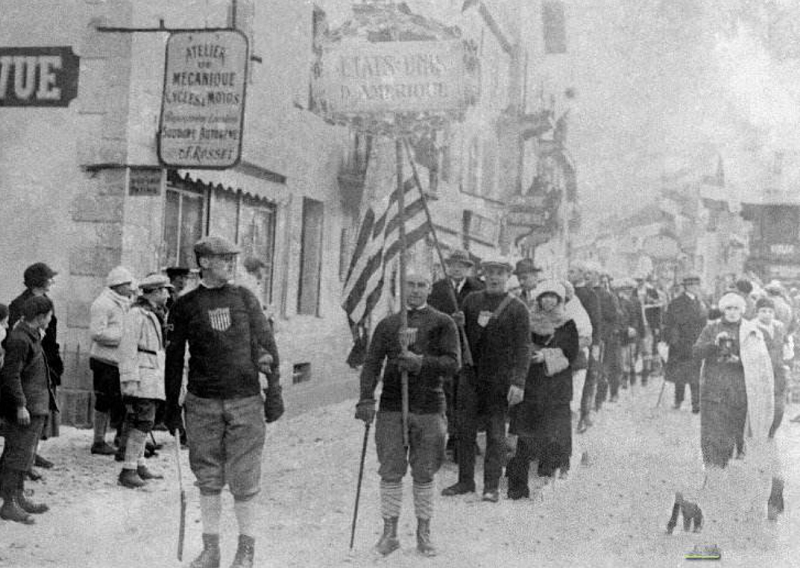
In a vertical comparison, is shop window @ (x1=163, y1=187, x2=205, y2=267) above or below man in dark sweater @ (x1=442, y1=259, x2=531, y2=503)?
above

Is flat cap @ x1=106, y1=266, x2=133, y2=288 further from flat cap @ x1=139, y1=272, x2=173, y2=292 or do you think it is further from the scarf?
the scarf

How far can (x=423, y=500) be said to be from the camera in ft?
19.9

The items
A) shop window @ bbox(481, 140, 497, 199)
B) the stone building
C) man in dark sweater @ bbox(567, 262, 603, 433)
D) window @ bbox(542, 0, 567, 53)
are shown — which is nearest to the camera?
the stone building

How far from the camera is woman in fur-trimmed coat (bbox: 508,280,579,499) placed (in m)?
7.85

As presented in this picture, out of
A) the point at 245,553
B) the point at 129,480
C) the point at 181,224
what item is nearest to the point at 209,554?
the point at 245,553

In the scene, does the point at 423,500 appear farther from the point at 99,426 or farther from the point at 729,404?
the point at 99,426

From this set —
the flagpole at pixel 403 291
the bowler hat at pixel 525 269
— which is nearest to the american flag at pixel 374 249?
the flagpole at pixel 403 291

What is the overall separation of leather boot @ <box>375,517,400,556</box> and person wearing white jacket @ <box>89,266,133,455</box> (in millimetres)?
3565

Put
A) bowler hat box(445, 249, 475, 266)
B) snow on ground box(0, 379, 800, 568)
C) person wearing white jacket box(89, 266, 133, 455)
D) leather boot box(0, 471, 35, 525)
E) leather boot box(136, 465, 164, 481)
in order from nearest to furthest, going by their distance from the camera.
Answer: snow on ground box(0, 379, 800, 568)
leather boot box(0, 471, 35, 525)
leather boot box(136, 465, 164, 481)
person wearing white jacket box(89, 266, 133, 455)
bowler hat box(445, 249, 475, 266)

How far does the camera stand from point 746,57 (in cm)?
1584

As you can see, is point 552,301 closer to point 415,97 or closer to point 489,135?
point 415,97

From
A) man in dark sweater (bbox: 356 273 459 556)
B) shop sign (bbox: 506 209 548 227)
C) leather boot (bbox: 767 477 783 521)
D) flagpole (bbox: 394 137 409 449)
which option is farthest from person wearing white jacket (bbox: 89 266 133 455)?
shop sign (bbox: 506 209 548 227)

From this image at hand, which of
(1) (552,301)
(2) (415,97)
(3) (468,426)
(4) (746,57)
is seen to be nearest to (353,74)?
(2) (415,97)

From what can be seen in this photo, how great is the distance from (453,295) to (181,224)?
→ 4.15 m
